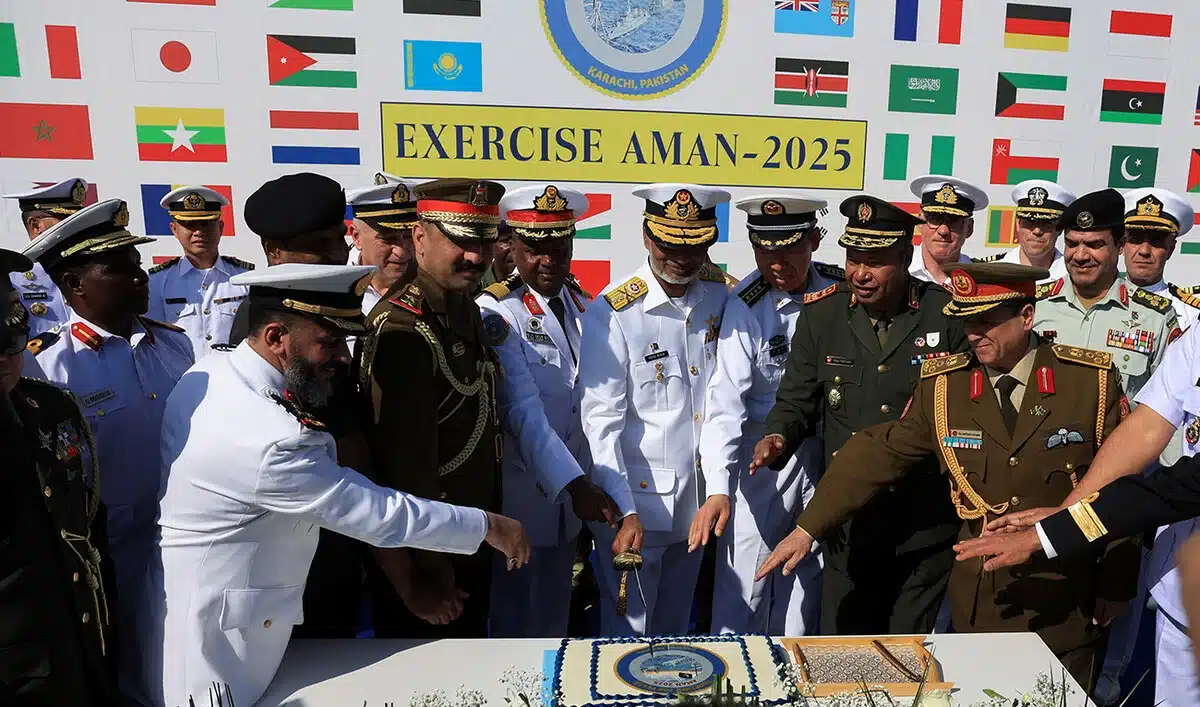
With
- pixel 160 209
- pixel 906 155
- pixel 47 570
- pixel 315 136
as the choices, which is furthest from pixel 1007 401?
pixel 160 209

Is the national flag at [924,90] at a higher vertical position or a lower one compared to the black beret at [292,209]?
higher

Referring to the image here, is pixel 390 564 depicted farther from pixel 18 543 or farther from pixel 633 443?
pixel 633 443

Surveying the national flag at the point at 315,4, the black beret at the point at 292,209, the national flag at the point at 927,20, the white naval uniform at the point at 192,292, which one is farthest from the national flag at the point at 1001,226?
the white naval uniform at the point at 192,292

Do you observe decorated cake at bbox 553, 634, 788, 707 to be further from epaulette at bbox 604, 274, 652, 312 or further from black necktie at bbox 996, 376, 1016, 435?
epaulette at bbox 604, 274, 652, 312

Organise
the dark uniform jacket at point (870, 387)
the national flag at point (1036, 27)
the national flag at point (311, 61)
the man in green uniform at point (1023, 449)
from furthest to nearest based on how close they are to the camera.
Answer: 1. the national flag at point (1036, 27)
2. the national flag at point (311, 61)
3. the dark uniform jacket at point (870, 387)
4. the man in green uniform at point (1023, 449)

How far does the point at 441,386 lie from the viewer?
2375 millimetres

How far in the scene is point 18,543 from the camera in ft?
5.12

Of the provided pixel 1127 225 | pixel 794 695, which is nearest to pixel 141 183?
pixel 794 695

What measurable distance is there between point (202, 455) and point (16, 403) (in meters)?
0.41

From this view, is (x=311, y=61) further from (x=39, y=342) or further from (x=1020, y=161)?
(x=1020, y=161)

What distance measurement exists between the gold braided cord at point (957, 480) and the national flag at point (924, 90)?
3065mm

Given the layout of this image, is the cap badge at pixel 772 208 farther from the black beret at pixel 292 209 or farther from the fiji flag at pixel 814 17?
the black beret at pixel 292 209

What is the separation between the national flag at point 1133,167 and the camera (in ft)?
16.9

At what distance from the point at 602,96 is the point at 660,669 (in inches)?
145
